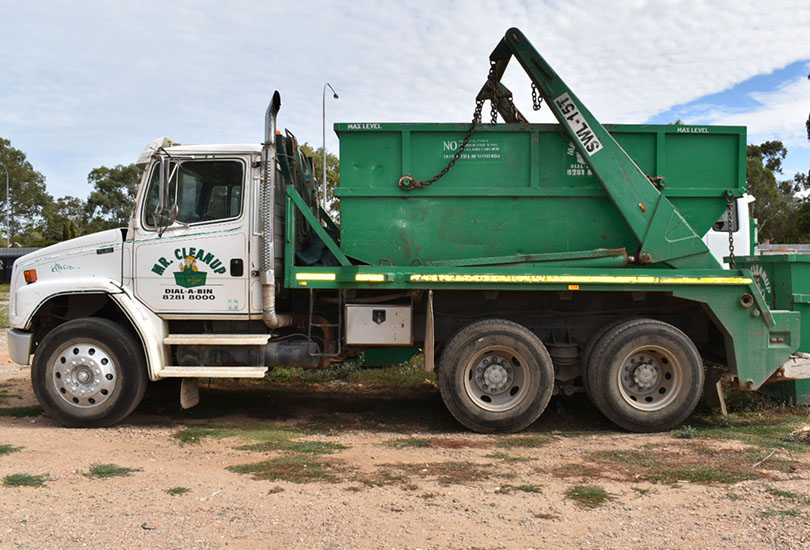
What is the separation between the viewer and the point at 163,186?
6.50 m

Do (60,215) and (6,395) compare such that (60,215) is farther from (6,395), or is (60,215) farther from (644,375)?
(644,375)

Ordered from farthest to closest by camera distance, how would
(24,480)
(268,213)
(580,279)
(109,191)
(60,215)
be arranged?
(60,215) → (109,191) → (268,213) → (580,279) → (24,480)

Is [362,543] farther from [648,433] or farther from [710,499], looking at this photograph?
[648,433]

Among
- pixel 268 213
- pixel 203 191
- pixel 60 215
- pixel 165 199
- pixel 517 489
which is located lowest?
pixel 517 489

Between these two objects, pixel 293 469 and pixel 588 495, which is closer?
pixel 588 495

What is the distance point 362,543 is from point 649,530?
1.75m

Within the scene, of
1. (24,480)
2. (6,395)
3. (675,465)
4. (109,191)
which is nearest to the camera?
(24,480)

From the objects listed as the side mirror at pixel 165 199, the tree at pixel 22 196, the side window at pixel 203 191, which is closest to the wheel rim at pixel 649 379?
the side window at pixel 203 191

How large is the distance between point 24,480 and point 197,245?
8.60 ft

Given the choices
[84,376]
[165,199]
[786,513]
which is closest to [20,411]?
[84,376]

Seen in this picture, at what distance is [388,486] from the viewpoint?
15.5 feet

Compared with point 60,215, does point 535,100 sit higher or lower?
lower

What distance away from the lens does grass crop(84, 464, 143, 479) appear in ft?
16.4

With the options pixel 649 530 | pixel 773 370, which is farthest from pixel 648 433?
pixel 649 530
